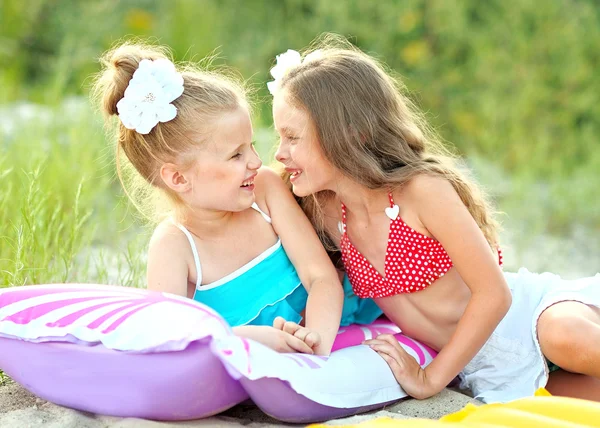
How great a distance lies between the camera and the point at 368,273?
280 centimetres

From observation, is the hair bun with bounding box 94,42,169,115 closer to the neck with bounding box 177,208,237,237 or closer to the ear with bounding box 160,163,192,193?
the ear with bounding box 160,163,192,193

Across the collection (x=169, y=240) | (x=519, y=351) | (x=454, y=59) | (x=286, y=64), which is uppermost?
(x=454, y=59)

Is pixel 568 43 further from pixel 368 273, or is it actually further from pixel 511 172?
pixel 368 273

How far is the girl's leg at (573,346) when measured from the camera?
2.56m

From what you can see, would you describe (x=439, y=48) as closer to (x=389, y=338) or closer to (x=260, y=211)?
(x=260, y=211)

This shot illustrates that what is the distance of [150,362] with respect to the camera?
2.17m

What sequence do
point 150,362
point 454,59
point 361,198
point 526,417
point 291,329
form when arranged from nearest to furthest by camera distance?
point 526,417
point 150,362
point 291,329
point 361,198
point 454,59

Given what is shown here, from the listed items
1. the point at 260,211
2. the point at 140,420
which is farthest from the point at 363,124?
the point at 140,420

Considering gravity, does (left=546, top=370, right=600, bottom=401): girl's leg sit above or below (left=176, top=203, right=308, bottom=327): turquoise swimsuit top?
below

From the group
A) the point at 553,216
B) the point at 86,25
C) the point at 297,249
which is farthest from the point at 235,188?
the point at 86,25

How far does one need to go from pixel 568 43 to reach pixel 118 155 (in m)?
4.99

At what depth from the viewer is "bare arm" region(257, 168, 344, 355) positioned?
2637mm

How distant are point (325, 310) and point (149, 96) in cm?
86

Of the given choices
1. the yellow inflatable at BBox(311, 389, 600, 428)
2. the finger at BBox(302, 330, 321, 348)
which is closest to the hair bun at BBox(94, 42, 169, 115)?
the finger at BBox(302, 330, 321, 348)
